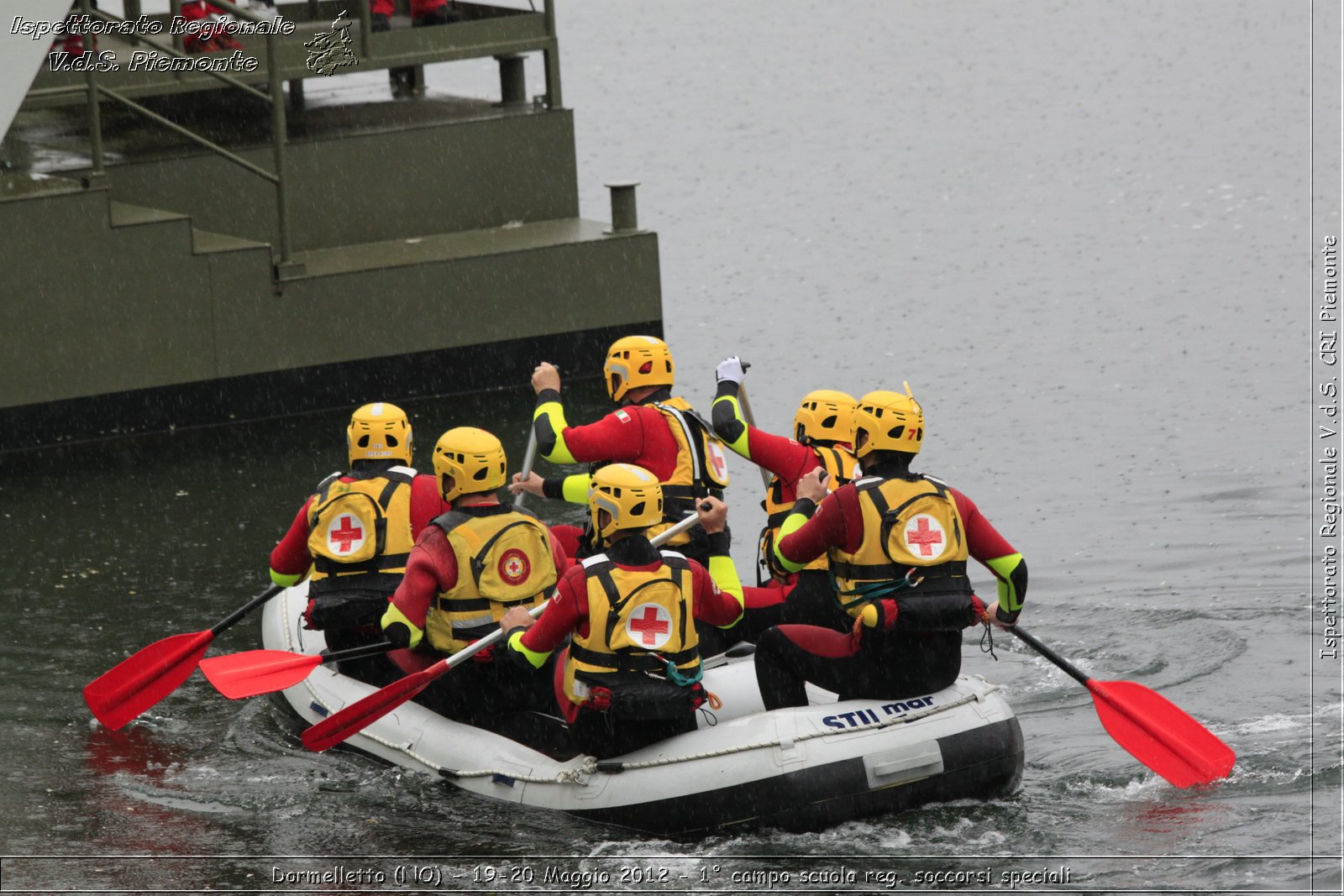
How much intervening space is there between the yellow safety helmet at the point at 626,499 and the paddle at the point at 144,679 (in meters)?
2.60

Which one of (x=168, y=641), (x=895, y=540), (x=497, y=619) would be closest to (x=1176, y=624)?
(x=895, y=540)

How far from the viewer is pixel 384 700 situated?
8438 mm

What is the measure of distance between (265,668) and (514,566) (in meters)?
1.49

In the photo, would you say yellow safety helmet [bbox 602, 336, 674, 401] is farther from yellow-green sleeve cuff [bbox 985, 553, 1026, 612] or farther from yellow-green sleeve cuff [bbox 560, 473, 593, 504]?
yellow-green sleeve cuff [bbox 985, 553, 1026, 612]

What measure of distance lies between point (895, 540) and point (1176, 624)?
9.71ft

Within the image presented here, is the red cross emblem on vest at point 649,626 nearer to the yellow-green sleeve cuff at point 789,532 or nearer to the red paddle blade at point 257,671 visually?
the yellow-green sleeve cuff at point 789,532

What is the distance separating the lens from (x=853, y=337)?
54.0ft

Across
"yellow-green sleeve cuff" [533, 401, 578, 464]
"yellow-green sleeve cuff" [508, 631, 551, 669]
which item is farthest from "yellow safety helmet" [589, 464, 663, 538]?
"yellow-green sleeve cuff" [533, 401, 578, 464]

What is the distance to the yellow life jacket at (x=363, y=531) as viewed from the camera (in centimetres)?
906

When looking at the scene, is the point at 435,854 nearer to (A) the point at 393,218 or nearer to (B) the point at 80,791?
(B) the point at 80,791

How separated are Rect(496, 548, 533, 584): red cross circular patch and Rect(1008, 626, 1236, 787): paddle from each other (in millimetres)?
2107

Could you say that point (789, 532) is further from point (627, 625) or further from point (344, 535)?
point (344, 535)

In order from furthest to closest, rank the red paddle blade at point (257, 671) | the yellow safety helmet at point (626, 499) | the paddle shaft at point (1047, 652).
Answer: the red paddle blade at point (257, 671) < the paddle shaft at point (1047, 652) < the yellow safety helmet at point (626, 499)

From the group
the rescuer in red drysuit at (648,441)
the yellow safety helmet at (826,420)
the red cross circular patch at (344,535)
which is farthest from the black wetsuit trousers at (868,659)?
the red cross circular patch at (344,535)
